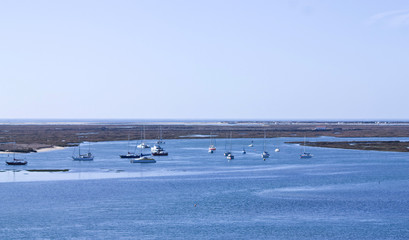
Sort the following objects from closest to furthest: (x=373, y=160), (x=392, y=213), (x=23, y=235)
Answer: (x=23, y=235), (x=392, y=213), (x=373, y=160)

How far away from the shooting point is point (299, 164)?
101438 mm

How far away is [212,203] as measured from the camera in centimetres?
5866

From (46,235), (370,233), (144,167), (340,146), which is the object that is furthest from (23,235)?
(340,146)

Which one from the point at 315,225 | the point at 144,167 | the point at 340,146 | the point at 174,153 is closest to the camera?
the point at 315,225

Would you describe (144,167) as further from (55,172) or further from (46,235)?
(46,235)

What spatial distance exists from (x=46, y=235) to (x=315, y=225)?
2334 centimetres

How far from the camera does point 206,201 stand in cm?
5981

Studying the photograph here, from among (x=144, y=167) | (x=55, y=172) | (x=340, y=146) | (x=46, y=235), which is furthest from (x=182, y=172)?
(x=340, y=146)

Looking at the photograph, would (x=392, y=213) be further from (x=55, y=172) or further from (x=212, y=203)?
(x=55, y=172)

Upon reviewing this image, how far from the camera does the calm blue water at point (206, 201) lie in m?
46.5

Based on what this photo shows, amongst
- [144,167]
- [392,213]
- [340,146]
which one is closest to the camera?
[392,213]

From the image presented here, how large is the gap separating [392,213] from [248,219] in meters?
14.3

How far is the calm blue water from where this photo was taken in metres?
46.5

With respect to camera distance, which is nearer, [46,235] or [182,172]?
[46,235]
